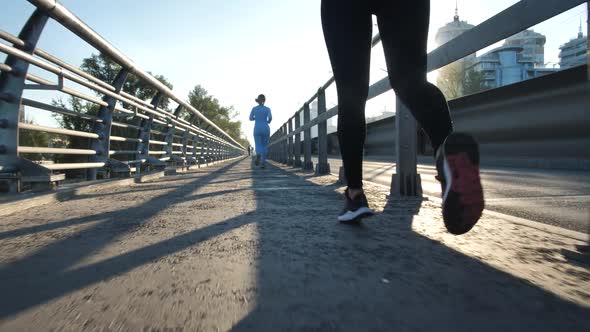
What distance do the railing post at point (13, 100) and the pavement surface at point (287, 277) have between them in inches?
30.9

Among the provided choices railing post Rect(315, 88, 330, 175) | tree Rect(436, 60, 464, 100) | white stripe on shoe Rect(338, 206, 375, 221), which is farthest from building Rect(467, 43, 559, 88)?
white stripe on shoe Rect(338, 206, 375, 221)

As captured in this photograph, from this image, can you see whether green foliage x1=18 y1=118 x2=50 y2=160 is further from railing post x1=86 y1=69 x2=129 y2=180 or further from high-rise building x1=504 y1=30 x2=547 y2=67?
high-rise building x1=504 y1=30 x2=547 y2=67

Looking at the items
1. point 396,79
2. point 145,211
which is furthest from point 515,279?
point 145,211

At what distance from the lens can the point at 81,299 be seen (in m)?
0.80

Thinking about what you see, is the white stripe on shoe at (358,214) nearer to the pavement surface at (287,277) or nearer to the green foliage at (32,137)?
the pavement surface at (287,277)

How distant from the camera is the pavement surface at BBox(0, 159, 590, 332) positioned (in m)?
0.70

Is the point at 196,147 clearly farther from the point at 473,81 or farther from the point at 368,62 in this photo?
the point at 473,81

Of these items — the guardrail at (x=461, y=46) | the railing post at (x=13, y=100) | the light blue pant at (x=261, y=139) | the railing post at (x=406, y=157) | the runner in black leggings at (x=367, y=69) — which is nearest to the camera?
the guardrail at (x=461, y=46)

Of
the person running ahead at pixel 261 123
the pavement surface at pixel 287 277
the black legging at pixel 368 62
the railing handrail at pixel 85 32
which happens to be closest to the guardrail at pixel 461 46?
the black legging at pixel 368 62

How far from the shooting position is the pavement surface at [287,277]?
70cm

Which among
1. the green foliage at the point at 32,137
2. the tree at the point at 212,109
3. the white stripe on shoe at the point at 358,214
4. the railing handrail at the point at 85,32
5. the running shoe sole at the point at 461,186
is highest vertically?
the tree at the point at 212,109

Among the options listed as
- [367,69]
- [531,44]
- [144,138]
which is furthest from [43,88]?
[531,44]

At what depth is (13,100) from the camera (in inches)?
91.7

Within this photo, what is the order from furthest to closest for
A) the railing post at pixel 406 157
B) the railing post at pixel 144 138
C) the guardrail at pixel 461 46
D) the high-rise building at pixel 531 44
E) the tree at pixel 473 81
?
the high-rise building at pixel 531 44, the tree at pixel 473 81, the railing post at pixel 144 138, the railing post at pixel 406 157, the guardrail at pixel 461 46
